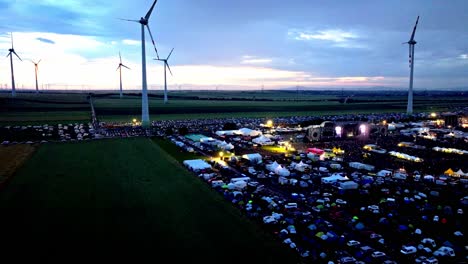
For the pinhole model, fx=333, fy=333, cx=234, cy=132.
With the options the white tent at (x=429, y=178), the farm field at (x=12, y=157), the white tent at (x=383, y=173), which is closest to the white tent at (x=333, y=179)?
the white tent at (x=383, y=173)

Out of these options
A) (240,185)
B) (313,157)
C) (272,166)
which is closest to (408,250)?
(240,185)

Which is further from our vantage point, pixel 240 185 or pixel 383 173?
pixel 383 173

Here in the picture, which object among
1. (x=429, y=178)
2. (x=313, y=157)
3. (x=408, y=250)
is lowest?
(x=408, y=250)

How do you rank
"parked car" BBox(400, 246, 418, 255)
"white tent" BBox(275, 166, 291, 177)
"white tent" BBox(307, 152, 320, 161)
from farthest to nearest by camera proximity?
"white tent" BBox(307, 152, 320, 161)
"white tent" BBox(275, 166, 291, 177)
"parked car" BBox(400, 246, 418, 255)

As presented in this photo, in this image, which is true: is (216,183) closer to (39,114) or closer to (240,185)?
(240,185)

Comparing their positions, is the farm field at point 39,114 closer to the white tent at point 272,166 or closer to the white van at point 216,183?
the white tent at point 272,166

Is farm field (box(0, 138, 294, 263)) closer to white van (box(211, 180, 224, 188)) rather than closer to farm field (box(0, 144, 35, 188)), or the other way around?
white van (box(211, 180, 224, 188))

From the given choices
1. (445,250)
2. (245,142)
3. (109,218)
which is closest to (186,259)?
(109,218)

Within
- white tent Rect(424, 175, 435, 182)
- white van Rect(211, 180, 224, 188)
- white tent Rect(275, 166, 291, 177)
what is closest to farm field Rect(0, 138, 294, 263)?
white van Rect(211, 180, 224, 188)
